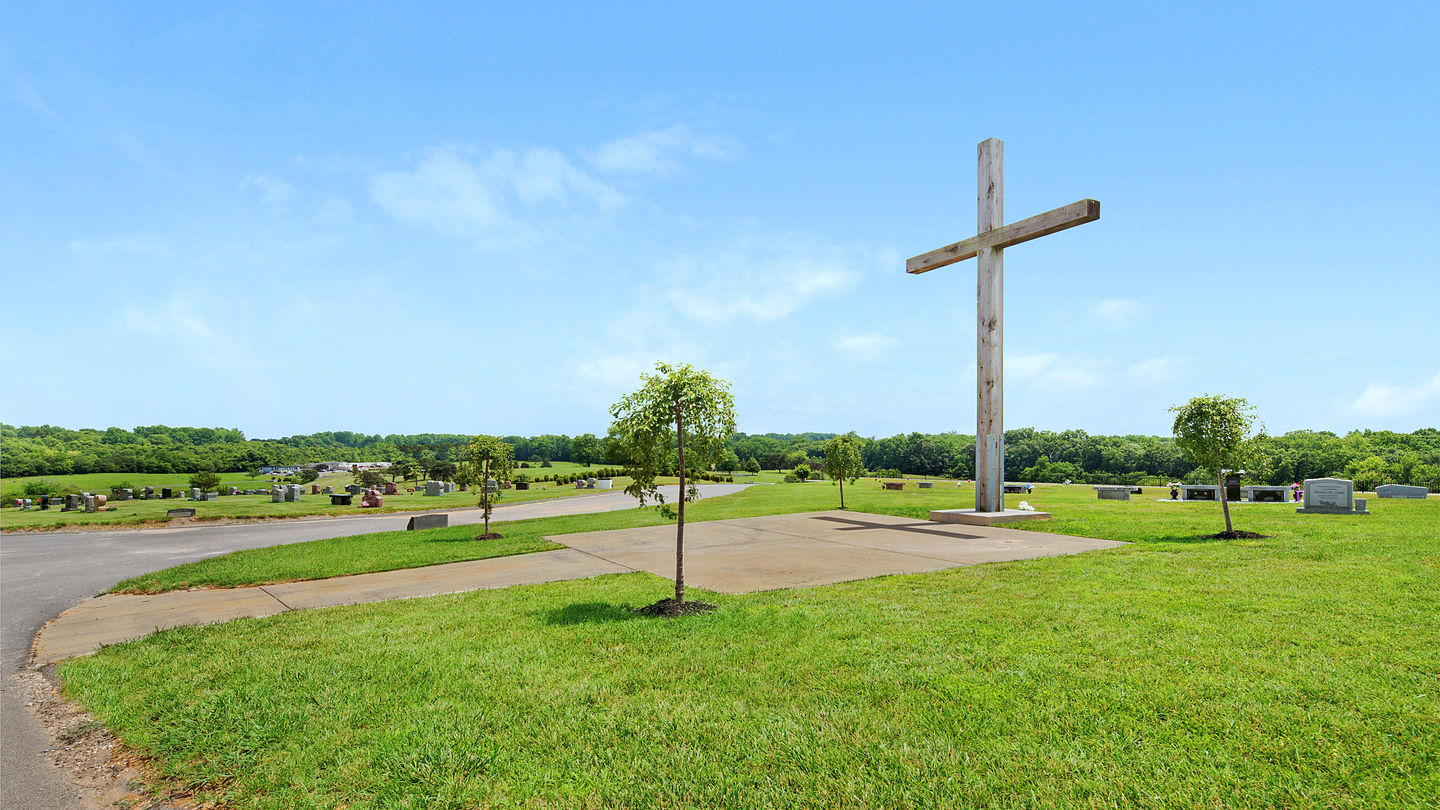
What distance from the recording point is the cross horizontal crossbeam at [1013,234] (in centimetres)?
1433

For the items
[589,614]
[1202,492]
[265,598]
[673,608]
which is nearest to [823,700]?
[673,608]

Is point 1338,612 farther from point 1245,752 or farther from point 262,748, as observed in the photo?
point 262,748

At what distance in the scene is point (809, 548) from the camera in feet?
40.4

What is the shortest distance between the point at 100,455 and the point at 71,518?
6457 cm

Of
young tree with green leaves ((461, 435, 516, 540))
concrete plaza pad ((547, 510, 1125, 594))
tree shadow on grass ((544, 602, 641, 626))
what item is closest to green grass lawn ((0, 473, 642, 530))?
young tree with green leaves ((461, 435, 516, 540))

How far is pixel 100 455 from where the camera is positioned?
233 feet

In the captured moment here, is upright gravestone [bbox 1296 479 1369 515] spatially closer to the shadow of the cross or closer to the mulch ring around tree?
the shadow of the cross

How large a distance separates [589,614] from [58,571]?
13.1 meters

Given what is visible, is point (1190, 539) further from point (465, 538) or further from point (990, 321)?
point (465, 538)

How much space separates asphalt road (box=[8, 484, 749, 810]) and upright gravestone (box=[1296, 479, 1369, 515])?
80.7 feet

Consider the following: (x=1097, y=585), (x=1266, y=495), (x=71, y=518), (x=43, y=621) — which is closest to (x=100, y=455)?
(x=71, y=518)

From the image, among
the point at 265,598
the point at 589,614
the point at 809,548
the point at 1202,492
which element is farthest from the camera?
the point at 1202,492

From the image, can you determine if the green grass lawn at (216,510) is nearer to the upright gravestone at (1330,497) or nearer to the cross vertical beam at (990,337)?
the cross vertical beam at (990,337)

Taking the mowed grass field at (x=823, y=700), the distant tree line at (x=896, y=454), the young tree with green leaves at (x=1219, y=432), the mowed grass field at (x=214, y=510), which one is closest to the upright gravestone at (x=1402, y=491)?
the distant tree line at (x=896, y=454)
